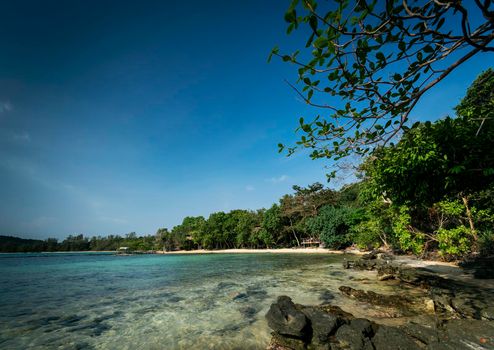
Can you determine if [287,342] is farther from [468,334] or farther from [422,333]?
[468,334]

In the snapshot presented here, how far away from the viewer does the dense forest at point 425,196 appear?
5164 mm

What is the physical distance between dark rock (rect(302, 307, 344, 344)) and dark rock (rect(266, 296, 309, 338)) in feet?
0.57

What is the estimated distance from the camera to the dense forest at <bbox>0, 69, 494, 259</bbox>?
16.9ft

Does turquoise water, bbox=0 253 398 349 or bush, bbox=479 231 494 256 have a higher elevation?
bush, bbox=479 231 494 256

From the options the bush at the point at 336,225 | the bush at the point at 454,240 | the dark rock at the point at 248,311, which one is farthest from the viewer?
the bush at the point at 336,225

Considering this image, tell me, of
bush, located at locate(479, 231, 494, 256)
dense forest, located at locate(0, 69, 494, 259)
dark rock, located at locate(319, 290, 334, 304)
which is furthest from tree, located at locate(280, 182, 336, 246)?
dark rock, located at locate(319, 290, 334, 304)

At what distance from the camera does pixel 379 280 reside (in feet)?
33.9

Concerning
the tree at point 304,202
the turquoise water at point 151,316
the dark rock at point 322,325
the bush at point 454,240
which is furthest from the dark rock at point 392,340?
the tree at point 304,202

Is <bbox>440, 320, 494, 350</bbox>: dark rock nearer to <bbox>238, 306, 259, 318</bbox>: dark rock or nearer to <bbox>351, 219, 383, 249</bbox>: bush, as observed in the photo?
<bbox>238, 306, 259, 318</bbox>: dark rock

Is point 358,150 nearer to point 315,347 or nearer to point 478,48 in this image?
point 478,48

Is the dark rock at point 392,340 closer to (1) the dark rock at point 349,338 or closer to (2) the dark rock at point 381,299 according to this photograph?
(1) the dark rock at point 349,338

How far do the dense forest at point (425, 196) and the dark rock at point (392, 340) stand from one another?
268 centimetres

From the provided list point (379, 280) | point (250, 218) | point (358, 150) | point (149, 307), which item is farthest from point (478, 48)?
point (250, 218)

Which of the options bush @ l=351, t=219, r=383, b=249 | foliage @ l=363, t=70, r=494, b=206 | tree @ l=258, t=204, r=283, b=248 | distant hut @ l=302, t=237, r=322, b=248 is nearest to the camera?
foliage @ l=363, t=70, r=494, b=206
